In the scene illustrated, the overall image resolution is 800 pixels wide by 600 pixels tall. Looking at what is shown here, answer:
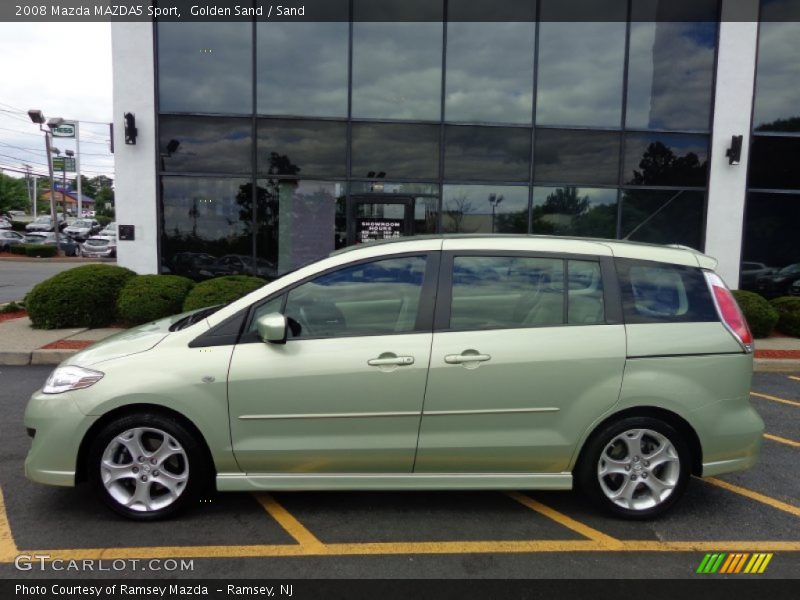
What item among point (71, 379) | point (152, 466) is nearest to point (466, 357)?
point (152, 466)

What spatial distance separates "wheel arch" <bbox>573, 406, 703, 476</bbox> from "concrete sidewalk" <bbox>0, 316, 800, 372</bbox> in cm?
569

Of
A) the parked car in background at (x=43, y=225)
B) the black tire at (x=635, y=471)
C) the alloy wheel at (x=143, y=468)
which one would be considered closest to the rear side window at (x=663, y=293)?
the black tire at (x=635, y=471)

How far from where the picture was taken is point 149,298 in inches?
382

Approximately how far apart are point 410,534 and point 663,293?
2.16 metres

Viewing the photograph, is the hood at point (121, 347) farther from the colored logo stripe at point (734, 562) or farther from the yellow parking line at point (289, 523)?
the colored logo stripe at point (734, 562)

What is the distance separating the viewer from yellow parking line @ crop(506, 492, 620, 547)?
3543 mm

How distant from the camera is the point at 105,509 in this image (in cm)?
380

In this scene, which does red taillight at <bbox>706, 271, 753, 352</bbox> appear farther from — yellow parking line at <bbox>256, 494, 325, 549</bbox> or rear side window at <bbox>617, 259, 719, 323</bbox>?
yellow parking line at <bbox>256, 494, 325, 549</bbox>

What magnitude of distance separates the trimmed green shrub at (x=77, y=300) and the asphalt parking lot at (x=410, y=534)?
612cm

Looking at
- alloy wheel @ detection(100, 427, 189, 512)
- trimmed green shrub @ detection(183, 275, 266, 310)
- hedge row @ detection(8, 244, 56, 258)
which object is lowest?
hedge row @ detection(8, 244, 56, 258)

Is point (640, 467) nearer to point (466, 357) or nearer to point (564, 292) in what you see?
point (564, 292)

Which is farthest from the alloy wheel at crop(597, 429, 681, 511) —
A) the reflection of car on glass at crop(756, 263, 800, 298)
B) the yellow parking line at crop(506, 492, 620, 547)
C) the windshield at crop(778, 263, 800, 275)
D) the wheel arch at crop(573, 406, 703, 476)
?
the windshield at crop(778, 263, 800, 275)

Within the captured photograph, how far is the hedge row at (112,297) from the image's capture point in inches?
380

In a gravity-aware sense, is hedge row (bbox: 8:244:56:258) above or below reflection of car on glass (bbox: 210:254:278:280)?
below
